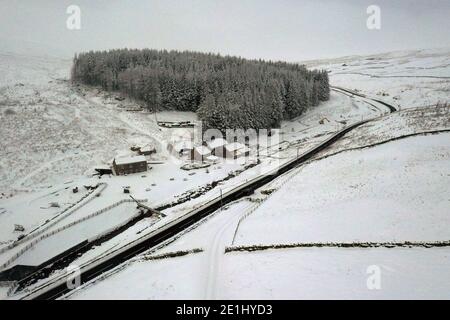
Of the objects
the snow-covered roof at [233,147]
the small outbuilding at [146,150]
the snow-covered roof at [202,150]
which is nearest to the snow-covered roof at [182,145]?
the snow-covered roof at [202,150]

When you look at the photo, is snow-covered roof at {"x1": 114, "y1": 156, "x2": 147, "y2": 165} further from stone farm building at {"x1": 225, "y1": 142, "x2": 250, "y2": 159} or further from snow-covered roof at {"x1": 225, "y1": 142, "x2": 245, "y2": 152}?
snow-covered roof at {"x1": 225, "y1": 142, "x2": 245, "y2": 152}

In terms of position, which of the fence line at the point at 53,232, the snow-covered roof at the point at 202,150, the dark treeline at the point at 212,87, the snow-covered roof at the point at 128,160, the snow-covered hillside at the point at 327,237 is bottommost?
the fence line at the point at 53,232

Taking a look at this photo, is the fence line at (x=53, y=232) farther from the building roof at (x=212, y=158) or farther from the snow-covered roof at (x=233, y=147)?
the snow-covered roof at (x=233, y=147)

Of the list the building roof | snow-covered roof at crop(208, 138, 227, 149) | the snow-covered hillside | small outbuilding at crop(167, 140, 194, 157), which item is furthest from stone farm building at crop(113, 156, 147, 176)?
the snow-covered hillside

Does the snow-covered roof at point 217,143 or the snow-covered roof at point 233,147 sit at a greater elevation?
the snow-covered roof at point 217,143
